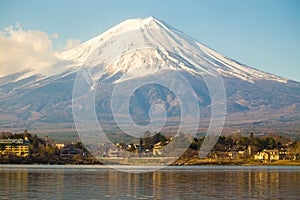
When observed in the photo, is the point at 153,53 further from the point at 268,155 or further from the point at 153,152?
the point at 268,155

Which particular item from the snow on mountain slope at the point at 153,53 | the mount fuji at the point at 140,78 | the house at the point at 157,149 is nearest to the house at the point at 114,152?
the house at the point at 157,149

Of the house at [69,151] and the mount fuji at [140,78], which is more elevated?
the mount fuji at [140,78]

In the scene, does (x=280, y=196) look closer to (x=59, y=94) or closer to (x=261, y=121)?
(x=261, y=121)

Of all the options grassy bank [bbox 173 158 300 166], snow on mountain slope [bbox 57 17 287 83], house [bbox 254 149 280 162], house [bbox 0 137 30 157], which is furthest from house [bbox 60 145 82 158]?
snow on mountain slope [bbox 57 17 287 83]

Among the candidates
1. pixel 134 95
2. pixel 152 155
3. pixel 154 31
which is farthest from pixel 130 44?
pixel 152 155

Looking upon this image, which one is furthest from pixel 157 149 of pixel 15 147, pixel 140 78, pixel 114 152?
pixel 140 78

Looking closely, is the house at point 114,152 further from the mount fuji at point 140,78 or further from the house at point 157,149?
the mount fuji at point 140,78

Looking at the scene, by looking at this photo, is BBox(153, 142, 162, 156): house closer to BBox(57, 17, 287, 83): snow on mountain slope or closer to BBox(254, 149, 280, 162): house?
BBox(254, 149, 280, 162): house
